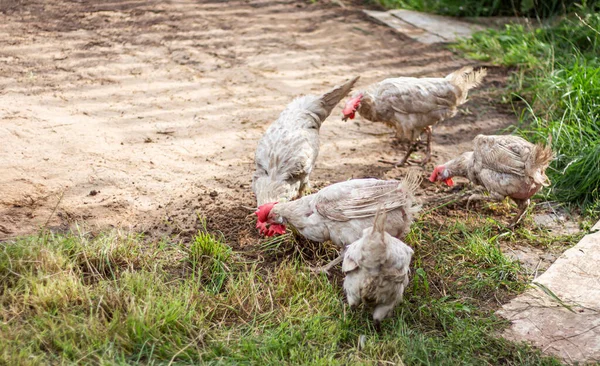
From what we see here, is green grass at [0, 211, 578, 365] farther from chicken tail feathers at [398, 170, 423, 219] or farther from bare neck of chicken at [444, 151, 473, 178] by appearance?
bare neck of chicken at [444, 151, 473, 178]

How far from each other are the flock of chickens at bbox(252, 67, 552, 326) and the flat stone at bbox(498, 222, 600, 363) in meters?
0.67

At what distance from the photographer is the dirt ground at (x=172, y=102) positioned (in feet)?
16.2

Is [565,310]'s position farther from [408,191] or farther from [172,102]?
[172,102]

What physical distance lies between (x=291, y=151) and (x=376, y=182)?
33.0 inches

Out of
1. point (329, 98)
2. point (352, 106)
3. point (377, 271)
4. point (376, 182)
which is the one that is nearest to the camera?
point (377, 271)

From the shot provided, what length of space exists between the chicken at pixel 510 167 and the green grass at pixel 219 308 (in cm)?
57

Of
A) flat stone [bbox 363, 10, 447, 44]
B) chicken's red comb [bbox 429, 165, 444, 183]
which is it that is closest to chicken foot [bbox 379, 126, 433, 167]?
chicken's red comb [bbox 429, 165, 444, 183]

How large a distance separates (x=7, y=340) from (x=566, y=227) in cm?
398

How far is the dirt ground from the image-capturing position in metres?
4.93

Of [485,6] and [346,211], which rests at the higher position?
[485,6]

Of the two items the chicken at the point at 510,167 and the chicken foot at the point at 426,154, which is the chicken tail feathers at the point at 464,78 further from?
the chicken at the point at 510,167

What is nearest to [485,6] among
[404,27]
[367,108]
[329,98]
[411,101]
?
[404,27]

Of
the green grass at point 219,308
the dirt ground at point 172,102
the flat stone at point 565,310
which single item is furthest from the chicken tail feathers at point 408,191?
the dirt ground at point 172,102

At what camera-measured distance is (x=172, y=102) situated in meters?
6.44
